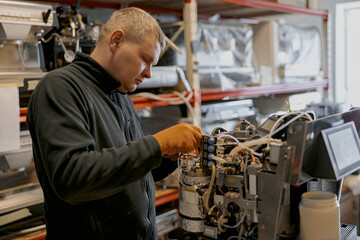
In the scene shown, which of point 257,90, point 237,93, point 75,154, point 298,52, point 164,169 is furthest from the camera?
point 298,52

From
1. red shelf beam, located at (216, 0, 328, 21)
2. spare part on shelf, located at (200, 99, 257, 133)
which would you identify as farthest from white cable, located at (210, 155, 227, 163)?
red shelf beam, located at (216, 0, 328, 21)

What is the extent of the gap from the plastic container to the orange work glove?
0.36m

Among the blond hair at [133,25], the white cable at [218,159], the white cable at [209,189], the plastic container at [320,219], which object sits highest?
the blond hair at [133,25]

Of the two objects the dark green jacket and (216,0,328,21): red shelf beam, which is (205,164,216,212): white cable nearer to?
the dark green jacket

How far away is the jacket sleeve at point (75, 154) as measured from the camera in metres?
0.99

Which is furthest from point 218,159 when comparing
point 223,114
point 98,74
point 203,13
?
point 203,13

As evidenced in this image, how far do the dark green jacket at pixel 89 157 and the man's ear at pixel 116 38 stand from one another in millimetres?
78

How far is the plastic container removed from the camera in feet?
3.45

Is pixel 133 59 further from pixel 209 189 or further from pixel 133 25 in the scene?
pixel 209 189

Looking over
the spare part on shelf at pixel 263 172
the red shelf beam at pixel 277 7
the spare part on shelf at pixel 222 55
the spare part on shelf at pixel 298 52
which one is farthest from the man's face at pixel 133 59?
the spare part on shelf at pixel 298 52

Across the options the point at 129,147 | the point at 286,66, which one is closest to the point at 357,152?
the point at 129,147

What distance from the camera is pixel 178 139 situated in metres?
1.14

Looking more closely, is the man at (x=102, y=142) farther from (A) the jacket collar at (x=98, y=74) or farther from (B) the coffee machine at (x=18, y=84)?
(B) the coffee machine at (x=18, y=84)

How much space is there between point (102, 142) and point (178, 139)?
0.74 ft
